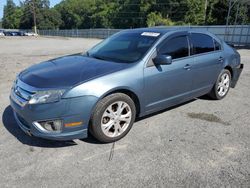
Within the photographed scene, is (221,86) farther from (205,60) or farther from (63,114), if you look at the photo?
(63,114)

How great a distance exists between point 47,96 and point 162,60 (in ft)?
5.82

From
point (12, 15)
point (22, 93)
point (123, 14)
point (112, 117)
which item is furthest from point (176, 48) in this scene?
point (12, 15)

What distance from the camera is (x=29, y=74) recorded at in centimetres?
376

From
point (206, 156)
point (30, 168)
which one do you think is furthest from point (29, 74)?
point (206, 156)

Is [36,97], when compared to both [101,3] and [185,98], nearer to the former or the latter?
[185,98]

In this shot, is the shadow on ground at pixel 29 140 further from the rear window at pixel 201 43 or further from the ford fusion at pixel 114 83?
the rear window at pixel 201 43

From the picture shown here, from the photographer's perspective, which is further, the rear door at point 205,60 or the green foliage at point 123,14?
the green foliage at point 123,14

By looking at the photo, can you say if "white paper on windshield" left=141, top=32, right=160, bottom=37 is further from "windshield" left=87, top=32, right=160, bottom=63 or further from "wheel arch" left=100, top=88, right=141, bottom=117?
"wheel arch" left=100, top=88, right=141, bottom=117

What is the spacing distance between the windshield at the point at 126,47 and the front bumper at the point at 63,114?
3.53 feet

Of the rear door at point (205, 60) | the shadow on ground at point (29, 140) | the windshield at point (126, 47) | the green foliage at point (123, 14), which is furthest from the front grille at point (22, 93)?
the green foliage at point (123, 14)

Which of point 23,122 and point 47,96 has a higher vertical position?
point 47,96

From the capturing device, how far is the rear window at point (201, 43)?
4777 mm

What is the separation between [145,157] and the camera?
11.0 ft

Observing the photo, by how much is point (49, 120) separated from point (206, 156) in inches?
81.5
